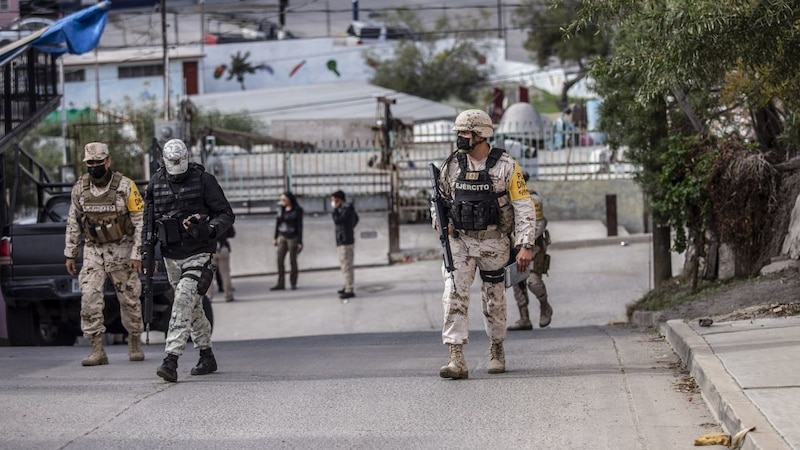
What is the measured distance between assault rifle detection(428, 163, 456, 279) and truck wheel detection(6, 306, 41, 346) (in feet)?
20.1

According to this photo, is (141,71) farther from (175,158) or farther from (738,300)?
(175,158)

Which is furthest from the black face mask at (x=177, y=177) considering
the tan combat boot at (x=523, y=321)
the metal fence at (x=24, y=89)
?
the metal fence at (x=24, y=89)

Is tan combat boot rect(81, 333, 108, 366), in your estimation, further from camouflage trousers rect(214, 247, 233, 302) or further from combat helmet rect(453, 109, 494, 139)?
camouflage trousers rect(214, 247, 233, 302)

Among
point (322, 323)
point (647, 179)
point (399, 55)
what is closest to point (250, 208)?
point (322, 323)

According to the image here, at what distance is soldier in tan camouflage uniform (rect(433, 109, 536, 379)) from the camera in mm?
8180

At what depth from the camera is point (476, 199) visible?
26.9 ft

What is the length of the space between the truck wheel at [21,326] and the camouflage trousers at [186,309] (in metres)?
4.42

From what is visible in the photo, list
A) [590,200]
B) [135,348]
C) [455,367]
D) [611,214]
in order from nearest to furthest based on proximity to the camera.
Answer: [455,367]
[135,348]
[611,214]
[590,200]

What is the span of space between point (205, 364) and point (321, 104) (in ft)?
140

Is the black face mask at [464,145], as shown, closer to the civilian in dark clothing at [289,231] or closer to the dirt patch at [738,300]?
the dirt patch at [738,300]

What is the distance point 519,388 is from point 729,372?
1390 millimetres

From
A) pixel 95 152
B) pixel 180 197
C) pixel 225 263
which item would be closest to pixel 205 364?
pixel 180 197

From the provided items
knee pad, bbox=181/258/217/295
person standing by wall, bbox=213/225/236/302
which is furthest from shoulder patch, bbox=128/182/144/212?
person standing by wall, bbox=213/225/236/302

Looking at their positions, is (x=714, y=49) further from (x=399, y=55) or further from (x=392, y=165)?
(x=399, y=55)
